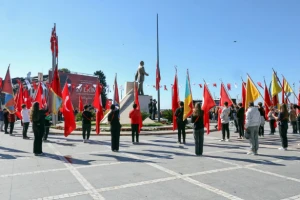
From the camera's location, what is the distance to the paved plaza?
4.79 m

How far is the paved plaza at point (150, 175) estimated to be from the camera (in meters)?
4.79

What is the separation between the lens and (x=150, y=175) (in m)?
6.09

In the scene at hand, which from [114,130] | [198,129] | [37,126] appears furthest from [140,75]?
[198,129]

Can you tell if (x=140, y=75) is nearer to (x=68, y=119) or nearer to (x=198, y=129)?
(x=68, y=119)

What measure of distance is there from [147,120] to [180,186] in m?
15.6

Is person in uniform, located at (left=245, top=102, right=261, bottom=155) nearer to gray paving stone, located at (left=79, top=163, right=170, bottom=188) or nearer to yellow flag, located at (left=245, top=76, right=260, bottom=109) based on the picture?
yellow flag, located at (left=245, top=76, right=260, bottom=109)

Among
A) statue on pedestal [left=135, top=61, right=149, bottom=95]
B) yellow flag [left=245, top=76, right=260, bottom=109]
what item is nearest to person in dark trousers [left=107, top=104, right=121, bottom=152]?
yellow flag [left=245, top=76, right=260, bottom=109]

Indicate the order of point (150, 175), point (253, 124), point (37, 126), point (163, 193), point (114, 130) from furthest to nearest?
point (114, 130) < point (37, 126) < point (253, 124) < point (150, 175) < point (163, 193)

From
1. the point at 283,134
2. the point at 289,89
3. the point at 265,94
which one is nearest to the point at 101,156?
the point at 283,134

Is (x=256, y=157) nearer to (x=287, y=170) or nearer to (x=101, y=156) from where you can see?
(x=287, y=170)

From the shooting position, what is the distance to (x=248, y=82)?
1080cm

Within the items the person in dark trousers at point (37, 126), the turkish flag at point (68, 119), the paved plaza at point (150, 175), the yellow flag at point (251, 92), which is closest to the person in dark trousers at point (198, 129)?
the paved plaza at point (150, 175)

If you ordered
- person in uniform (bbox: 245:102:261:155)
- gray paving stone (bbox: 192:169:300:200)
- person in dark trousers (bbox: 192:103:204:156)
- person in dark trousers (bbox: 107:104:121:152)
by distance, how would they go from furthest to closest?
person in dark trousers (bbox: 107:104:121:152), person in uniform (bbox: 245:102:261:155), person in dark trousers (bbox: 192:103:204:156), gray paving stone (bbox: 192:169:300:200)

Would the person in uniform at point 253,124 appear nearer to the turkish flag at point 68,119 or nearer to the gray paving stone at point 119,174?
the gray paving stone at point 119,174
